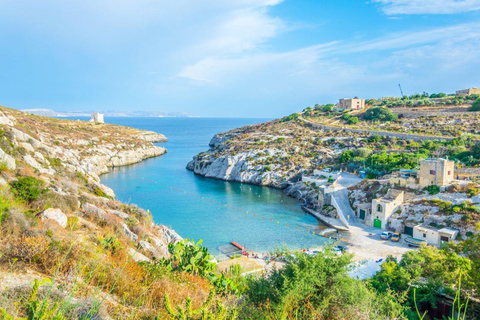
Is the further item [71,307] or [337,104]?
[337,104]

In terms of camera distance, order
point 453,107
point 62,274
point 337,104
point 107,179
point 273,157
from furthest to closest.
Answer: point 337,104
point 453,107
point 273,157
point 107,179
point 62,274

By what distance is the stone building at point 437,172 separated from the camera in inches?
1011

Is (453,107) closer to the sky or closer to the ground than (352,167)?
closer to the sky

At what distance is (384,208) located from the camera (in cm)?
2528

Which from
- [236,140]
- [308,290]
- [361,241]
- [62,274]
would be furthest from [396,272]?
[236,140]

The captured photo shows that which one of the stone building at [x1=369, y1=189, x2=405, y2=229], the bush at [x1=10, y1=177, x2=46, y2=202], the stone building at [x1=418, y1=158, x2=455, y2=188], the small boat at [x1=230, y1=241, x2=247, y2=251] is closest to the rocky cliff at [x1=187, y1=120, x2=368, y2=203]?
the stone building at [x1=369, y1=189, x2=405, y2=229]

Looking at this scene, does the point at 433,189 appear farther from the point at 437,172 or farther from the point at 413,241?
the point at 413,241

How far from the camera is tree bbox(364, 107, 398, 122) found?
56.0 metres

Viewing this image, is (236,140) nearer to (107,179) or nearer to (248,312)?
(107,179)

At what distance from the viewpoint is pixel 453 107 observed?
5388 centimetres

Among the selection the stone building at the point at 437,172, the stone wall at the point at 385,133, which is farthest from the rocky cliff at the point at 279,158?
the stone building at the point at 437,172

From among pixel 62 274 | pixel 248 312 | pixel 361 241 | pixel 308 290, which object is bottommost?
pixel 361 241

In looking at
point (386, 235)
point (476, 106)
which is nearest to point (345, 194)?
point (386, 235)

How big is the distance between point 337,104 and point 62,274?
79.8 m
